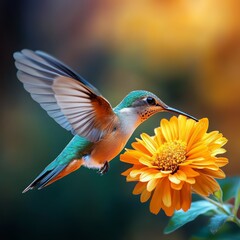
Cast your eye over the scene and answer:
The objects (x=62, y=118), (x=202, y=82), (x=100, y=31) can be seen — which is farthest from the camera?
(x=100, y=31)

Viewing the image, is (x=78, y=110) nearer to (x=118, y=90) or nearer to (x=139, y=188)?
(x=139, y=188)

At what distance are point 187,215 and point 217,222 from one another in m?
0.05

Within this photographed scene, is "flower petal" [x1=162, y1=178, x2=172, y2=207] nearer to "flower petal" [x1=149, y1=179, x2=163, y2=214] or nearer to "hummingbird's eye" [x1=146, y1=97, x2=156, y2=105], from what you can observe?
"flower petal" [x1=149, y1=179, x2=163, y2=214]

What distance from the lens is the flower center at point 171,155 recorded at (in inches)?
21.0

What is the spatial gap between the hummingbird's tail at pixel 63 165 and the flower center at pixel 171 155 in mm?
124

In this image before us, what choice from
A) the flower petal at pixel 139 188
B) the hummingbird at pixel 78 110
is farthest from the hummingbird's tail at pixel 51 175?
the flower petal at pixel 139 188

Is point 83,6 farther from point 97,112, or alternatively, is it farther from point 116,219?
point 97,112

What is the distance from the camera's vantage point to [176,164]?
0.53 m

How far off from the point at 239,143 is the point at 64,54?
0.68m

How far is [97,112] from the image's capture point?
54 cm

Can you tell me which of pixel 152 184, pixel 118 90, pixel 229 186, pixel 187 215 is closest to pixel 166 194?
pixel 152 184

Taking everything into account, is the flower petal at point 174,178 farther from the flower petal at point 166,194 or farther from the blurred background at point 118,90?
the blurred background at point 118,90

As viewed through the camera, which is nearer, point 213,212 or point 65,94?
point 65,94

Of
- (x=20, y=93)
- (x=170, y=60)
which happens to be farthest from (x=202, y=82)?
(x=20, y=93)
